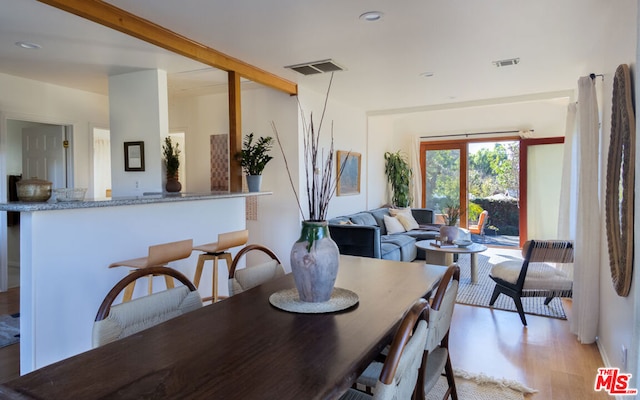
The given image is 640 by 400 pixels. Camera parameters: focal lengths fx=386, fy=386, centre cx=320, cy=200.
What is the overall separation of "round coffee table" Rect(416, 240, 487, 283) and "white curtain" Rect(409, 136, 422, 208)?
9.44ft

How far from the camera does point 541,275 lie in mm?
3514

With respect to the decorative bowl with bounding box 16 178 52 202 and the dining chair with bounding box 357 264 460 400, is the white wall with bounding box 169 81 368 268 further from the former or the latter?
the dining chair with bounding box 357 264 460 400

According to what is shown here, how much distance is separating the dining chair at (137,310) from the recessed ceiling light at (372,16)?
220cm

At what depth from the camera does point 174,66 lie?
4.06 m

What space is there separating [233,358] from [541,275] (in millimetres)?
3253

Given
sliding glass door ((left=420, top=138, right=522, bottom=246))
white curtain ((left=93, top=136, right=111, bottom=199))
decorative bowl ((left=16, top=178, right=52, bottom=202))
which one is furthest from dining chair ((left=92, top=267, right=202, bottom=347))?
sliding glass door ((left=420, top=138, right=522, bottom=246))

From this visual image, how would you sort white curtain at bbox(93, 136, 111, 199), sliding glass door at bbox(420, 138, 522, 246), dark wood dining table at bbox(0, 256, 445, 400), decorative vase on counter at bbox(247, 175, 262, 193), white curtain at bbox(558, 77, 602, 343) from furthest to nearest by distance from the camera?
sliding glass door at bbox(420, 138, 522, 246) → white curtain at bbox(93, 136, 111, 199) → decorative vase on counter at bbox(247, 175, 262, 193) → white curtain at bbox(558, 77, 602, 343) → dark wood dining table at bbox(0, 256, 445, 400)

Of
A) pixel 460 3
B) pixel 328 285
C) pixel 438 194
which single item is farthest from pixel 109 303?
pixel 438 194

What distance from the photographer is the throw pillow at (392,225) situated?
6304mm

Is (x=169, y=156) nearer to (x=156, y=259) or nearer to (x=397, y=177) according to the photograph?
(x=156, y=259)

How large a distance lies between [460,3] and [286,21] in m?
1.24

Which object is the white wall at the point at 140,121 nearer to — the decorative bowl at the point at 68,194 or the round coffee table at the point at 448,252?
the decorative bowl at the point at 68,194

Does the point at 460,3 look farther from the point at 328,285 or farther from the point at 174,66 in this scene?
the point at 174,66

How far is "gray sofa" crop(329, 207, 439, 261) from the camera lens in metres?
4.67
